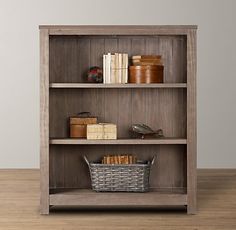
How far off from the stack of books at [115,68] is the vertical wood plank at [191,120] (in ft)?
1.41

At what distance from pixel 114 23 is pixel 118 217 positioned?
3006 millimetres

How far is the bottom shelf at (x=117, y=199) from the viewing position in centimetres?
467

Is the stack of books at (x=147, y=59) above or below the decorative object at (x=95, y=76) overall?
above

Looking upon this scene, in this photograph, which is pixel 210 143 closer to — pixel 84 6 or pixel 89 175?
pixel 84 6

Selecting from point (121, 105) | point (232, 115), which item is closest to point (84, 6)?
point (232, 115)

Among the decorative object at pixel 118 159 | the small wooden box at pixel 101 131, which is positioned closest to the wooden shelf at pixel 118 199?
the decorative object at pixel 118 159

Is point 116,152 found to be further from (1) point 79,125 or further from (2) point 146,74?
(2) point 146,74

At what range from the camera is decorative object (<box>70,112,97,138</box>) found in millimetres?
4816

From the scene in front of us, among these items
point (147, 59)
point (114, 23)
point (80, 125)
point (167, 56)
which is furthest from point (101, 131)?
point (114, 23)

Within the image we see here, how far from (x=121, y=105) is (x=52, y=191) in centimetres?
77

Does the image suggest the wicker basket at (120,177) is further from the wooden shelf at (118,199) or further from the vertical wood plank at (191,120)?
the vertical wood plank at (191,120)

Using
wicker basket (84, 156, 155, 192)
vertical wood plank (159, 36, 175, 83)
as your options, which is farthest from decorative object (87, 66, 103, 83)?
wicker basket (84, 156, 155, 192)

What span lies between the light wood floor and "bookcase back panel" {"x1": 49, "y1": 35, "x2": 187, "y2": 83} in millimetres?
915

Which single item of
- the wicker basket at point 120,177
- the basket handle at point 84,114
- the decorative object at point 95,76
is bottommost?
the wicker basket at point 120,177
